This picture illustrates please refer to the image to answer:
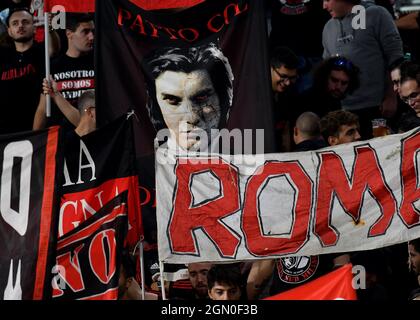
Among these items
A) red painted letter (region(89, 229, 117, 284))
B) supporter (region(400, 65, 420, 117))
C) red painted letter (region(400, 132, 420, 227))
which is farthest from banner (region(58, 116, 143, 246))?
supporter (region(400, 65, 420, 117))

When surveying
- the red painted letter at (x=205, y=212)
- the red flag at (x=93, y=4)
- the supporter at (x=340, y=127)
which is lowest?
the red painted letter at (x=205, y=212)

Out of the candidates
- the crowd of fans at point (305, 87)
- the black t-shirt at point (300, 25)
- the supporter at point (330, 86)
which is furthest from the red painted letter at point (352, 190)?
the black t-shirt at point (300, 25)

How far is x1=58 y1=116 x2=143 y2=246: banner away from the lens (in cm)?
1036

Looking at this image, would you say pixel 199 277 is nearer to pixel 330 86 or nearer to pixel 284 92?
pixel 284 92

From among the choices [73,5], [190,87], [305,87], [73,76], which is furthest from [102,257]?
[305,87]

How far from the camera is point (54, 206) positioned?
10.0 meters

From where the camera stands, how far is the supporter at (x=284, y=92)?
12094mm

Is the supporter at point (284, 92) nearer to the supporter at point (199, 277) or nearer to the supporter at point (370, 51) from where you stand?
the supporter at point (370, 51)

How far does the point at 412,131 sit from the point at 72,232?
2.53 metres

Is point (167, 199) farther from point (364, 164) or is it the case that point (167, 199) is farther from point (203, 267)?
point (364, 164)

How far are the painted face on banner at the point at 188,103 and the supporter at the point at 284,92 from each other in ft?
2.98

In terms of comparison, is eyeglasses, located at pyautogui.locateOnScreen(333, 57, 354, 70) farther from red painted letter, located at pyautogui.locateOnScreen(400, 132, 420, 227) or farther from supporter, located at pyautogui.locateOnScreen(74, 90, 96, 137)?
supporter, located at pyautogui.locateOnScreen(74, 90, 96, 137)

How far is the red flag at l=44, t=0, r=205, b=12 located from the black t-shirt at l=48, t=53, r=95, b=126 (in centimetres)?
77
